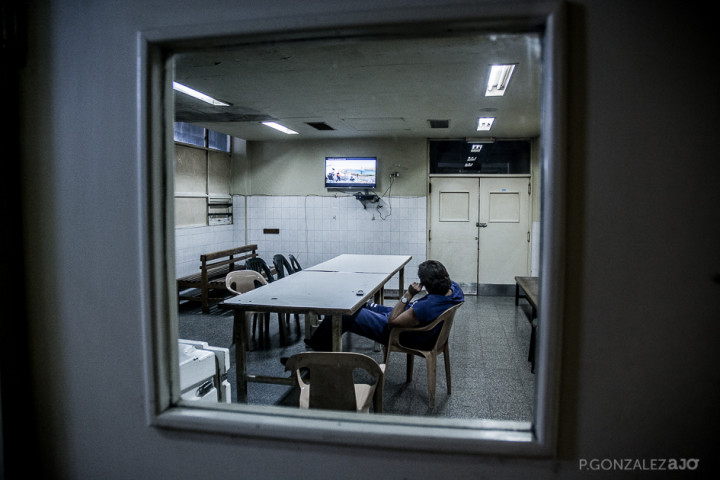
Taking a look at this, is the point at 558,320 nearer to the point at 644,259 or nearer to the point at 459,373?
the point at 644,259

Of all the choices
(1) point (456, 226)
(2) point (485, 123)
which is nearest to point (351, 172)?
(1) point (456, 226)

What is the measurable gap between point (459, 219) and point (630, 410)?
613 cm

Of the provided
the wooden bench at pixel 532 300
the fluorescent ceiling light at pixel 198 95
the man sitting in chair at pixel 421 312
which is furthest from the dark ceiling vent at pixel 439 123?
the man sitting in chair at pixel 421 312

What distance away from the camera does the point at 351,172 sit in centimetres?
708

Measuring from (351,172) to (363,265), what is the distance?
2.50m

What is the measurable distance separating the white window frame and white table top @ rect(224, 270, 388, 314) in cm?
155

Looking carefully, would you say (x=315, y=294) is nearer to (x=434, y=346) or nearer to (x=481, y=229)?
(x=434, y=346)

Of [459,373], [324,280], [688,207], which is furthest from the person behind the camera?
[324,280]

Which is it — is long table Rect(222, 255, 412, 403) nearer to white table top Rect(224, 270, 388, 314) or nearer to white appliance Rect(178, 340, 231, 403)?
white table top Rect(224, 270, 388, 314)

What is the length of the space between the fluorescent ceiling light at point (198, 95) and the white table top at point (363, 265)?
2.04 m

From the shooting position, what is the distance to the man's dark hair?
2.94 meters

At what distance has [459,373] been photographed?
3633mm

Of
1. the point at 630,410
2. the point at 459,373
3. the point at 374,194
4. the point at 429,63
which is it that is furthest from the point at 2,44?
the point at 374,194

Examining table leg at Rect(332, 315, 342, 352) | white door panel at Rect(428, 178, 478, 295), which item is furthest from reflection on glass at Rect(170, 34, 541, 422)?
table leg at Rect(332, 315, 342, 352)
